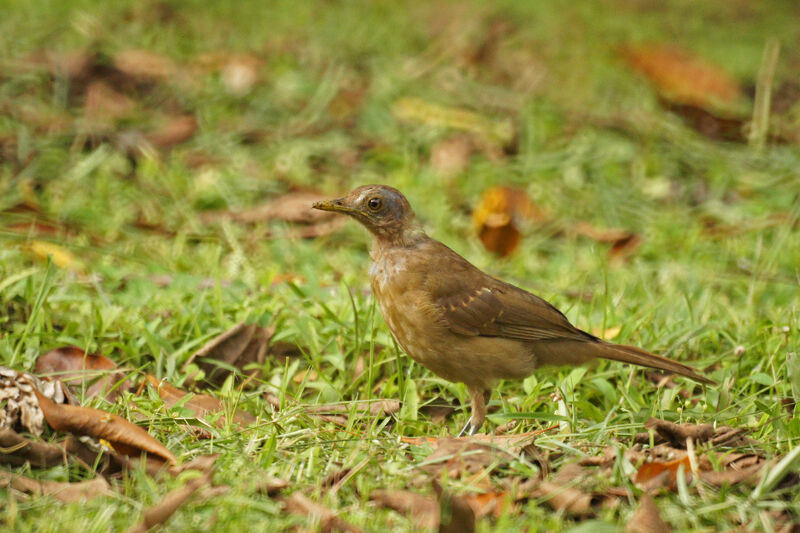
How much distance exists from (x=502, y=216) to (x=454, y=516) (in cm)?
388

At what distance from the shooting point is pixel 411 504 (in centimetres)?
311

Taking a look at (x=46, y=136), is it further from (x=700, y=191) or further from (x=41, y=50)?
(x=700, y=191)

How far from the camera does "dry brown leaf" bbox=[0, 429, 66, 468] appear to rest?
327 centimetres

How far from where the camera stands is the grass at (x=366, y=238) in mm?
3635

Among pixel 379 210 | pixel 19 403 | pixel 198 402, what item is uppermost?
pixel 379 210

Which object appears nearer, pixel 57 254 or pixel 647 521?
pixel 647 521

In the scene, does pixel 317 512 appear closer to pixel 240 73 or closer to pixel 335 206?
pixel 335 206

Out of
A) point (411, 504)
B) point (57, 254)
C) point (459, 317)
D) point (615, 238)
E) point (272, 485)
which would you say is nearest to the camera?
point (411, 504)

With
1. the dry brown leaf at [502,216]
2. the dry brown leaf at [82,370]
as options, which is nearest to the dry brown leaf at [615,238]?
the dry brown leaf at [502,216]

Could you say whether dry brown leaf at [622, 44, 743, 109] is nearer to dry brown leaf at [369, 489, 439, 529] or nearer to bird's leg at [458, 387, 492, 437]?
bird's leg at [458, 387, 492, 437]

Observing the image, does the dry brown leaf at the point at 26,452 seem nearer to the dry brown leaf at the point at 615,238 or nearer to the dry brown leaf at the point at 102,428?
the dry brown leaf at the point at 102,428

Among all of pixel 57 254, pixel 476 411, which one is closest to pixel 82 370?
pixel 57 254

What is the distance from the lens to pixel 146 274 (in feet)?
18.2

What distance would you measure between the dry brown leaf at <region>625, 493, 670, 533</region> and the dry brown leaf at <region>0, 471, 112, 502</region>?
1.60 metres
